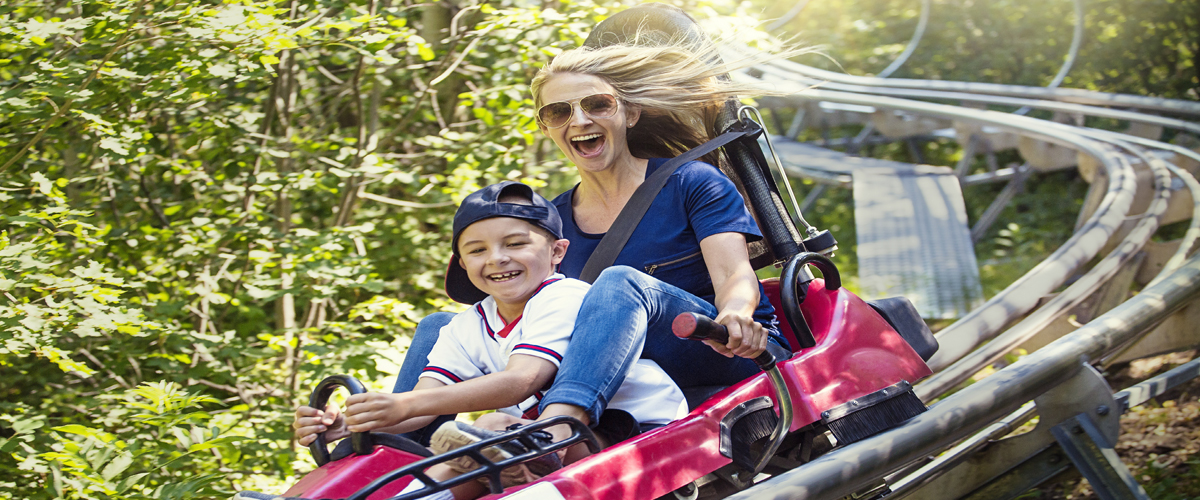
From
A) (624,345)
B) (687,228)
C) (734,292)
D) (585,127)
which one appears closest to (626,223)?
(687,228)

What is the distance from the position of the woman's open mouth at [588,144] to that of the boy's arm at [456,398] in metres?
0.75

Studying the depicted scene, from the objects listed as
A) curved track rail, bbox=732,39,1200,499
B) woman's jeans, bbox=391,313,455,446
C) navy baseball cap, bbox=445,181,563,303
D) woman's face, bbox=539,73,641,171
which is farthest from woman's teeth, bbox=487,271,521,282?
curved track rail, bbox=732,39,1200,499

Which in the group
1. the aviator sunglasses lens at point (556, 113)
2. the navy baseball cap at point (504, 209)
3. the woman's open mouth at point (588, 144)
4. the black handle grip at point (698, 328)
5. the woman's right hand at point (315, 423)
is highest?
the aviator sunglasses lens at point (556, 113)

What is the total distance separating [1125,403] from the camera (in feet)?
7.50

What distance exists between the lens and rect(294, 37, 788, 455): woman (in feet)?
5.97

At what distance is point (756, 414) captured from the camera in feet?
6.52

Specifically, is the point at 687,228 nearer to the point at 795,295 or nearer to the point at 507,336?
the point at 795,295

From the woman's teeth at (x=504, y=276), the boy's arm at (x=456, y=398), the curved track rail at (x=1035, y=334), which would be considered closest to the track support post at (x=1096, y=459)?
the curved track rail at (x=1035, y=334)

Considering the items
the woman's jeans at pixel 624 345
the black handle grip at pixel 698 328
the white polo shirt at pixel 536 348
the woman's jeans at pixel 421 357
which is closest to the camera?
the black handle grip at pixel 698 328

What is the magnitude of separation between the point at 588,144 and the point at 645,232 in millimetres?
303

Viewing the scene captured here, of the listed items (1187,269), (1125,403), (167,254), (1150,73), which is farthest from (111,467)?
(1150,73)

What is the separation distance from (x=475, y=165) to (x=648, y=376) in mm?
1992

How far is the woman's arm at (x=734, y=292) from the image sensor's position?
70.7 inches

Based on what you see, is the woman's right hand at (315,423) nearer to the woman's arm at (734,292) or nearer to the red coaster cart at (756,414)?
the red coaster cart at (756,414)
